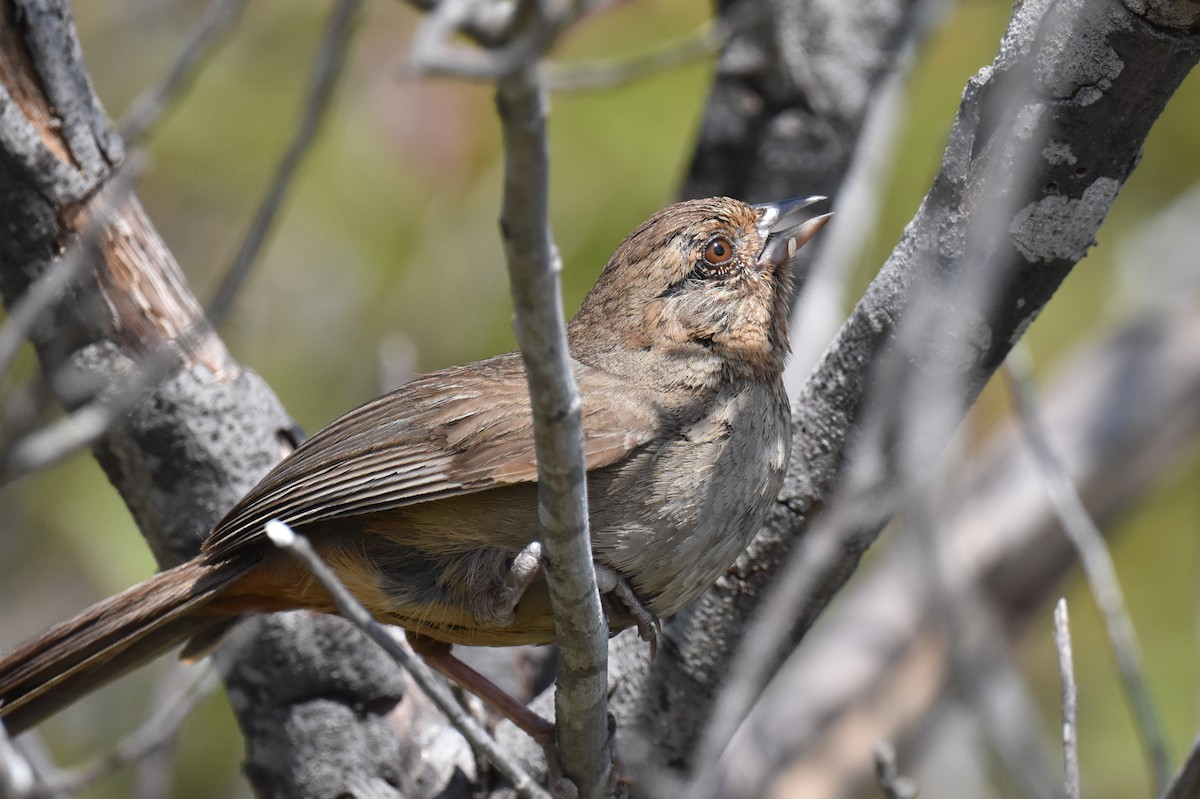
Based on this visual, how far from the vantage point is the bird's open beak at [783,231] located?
407 centimetres

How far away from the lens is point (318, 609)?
3.60m

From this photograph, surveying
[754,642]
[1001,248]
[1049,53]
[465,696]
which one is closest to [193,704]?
[465,696]

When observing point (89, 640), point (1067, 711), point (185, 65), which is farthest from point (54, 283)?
point (1067, 711)

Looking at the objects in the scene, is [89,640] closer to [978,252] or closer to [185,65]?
[185,65]

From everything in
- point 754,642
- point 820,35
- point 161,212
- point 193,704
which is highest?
point 161,212

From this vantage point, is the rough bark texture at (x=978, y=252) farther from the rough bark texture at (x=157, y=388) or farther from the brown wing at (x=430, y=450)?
the rough bark texture at (x=157, y=388)

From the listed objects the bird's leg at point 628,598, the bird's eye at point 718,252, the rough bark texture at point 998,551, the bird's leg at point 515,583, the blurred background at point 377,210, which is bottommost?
the rough bark texture at point 998,551

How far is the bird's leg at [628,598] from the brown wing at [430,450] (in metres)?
0.28

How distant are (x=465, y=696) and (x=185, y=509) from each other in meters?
1.08

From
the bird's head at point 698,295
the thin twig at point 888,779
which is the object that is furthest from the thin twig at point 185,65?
the thin twig at point 888,779

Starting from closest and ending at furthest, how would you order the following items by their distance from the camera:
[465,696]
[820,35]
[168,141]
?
[465,696]
[820,35]
[168,141]

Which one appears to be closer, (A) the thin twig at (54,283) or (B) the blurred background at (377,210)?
(A) the thin twig at (54,283)

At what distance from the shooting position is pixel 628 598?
3230 millimetres

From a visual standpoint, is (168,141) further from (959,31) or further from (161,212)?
(959,31)
